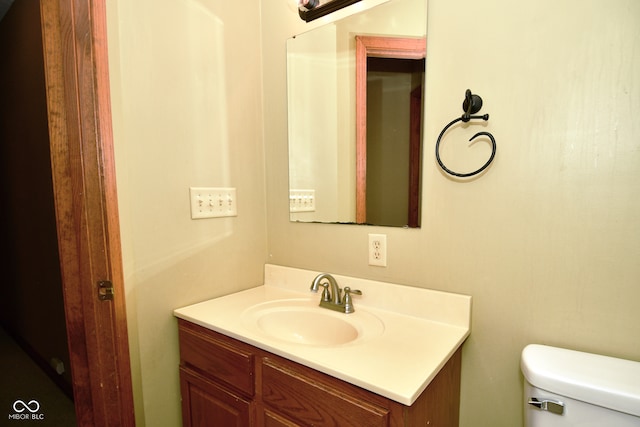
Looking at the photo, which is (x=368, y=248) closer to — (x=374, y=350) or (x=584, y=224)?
(x=374, y=350)

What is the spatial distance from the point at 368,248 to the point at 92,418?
1112 mm

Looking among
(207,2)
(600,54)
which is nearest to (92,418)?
(207,2)

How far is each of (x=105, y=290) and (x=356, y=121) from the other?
1061 mm

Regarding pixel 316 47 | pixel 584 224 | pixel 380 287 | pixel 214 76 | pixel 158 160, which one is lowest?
pixel 380 287

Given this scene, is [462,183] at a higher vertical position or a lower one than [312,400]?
higher

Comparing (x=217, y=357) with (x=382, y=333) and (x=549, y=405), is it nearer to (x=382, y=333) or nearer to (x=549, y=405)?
(x=382, y=333)

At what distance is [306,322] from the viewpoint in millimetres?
1179

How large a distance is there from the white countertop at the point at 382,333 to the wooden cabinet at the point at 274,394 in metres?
0.04

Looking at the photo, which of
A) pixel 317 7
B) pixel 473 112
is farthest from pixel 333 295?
pixel 317 7

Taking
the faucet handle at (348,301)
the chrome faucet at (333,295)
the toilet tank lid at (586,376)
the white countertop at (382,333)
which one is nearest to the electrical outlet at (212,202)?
the white countertop at (382,333)

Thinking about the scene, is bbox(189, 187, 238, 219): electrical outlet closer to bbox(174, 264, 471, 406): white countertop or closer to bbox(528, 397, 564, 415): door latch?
bbox(174, 264, 471, 406): white countertop

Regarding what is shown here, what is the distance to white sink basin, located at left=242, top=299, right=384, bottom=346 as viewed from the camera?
1.05 meters

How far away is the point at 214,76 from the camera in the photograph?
123 centimetres

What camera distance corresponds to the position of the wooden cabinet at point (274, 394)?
0.71 m
